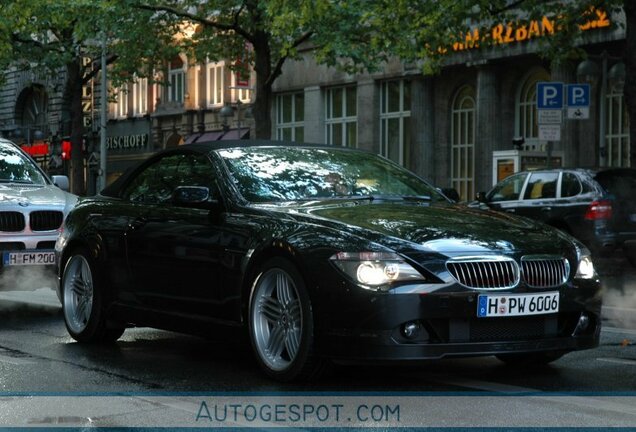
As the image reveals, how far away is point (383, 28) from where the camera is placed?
22422 millimetres

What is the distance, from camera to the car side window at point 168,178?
28.2ft

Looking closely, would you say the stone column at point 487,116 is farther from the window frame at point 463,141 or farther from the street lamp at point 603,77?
the street lamp at point 603,77

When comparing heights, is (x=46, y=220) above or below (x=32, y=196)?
below

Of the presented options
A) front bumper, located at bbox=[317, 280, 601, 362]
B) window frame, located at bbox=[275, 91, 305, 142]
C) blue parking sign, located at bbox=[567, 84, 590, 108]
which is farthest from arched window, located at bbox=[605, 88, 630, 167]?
front bumper, located at bbox=[317, 280, 601, 362]

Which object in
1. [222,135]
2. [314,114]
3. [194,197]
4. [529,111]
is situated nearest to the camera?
[194,197]

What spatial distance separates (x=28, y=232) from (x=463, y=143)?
24.3 meters

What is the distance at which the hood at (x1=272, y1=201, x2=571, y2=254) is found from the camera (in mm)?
7027

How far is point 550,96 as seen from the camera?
22578mm

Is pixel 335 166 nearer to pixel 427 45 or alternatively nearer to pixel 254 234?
pixel 254 234

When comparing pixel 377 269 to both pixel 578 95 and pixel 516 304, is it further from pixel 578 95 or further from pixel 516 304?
pixel 578 95

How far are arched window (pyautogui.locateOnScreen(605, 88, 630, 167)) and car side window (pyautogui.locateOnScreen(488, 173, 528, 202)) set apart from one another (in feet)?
28.4

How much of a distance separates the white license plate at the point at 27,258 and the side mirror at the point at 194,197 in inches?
174

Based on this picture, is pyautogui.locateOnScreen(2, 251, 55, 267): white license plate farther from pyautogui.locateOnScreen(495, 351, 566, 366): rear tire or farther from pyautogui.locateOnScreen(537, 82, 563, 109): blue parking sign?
pyautogui.locateOnScreen(537, 82, 563, 109): blue parking sign

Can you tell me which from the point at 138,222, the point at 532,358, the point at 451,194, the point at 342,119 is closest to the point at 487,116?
the point at 342,119
